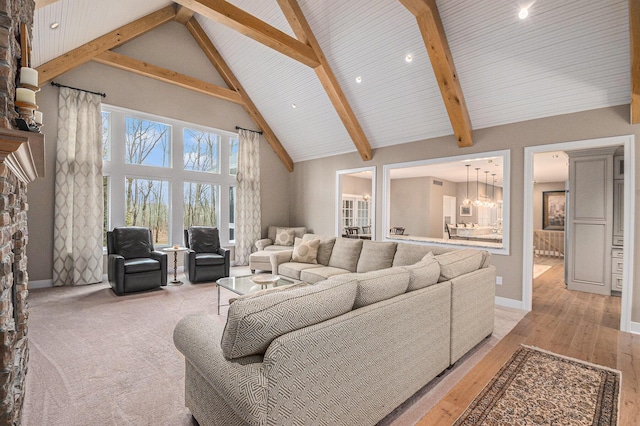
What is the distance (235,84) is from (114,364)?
5.78 m

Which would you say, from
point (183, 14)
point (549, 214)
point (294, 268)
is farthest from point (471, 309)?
point (549, 214)

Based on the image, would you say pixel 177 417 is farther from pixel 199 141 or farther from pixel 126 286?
pixel 199 141

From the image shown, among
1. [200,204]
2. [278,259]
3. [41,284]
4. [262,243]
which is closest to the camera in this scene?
[41,284]

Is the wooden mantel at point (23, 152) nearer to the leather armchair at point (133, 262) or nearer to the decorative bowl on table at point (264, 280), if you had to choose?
the decorative bowl on table at point (264, 280)

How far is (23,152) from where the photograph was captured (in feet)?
5.09

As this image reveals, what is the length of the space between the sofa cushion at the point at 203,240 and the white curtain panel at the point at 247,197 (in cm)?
119

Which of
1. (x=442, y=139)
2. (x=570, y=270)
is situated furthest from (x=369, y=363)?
(x=570, y=270)

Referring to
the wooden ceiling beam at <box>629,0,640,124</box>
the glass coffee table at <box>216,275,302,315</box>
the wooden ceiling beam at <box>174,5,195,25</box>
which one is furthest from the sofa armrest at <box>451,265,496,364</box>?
the wooden ceiling beam at <box>174,5,195,25</box>

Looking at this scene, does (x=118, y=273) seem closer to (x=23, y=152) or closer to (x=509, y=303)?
(x=23, y=152)

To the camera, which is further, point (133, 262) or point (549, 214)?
point (549, 214)

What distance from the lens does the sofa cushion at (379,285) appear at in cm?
174

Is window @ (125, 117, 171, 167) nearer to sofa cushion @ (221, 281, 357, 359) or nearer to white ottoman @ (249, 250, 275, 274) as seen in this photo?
white ottoman @ (249, 250, 275, 274)

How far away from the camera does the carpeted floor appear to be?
191 cm

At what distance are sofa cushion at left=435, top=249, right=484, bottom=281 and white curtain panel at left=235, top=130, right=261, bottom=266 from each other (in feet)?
16.5
